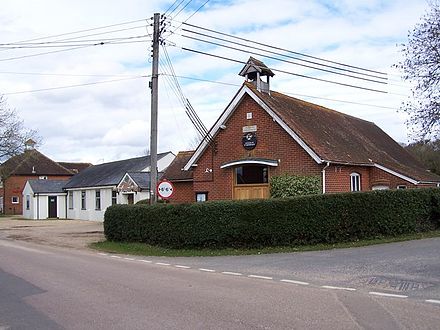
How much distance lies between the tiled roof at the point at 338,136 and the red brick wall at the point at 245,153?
24.8 inches

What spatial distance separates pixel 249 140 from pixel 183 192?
23.8 ft

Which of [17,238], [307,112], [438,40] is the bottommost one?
[17,238]

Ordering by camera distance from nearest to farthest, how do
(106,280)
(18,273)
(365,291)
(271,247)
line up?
1. (365,291)
2. (106,280)
3. (18,273)
4. (271,247)

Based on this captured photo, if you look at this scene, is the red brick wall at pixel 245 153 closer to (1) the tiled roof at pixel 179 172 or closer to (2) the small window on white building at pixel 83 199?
(1) the tiled roof at pixel 179 172

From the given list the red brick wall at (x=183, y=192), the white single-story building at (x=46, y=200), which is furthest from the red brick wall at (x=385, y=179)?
the white single-story building at (x=46, y=200)

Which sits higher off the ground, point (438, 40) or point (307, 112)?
point (438, 40)

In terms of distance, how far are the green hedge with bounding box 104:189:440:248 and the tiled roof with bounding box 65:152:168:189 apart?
24.3 metres

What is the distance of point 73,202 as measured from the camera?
49.6 metres

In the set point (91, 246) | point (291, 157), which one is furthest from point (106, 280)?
point (291, 157)

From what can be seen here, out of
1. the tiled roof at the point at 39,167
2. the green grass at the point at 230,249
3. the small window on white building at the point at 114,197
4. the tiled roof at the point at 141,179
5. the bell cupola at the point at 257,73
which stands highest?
the bell cupola at the point at 257,73

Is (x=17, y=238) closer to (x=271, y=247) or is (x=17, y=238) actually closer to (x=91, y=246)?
(x=91, y=246)

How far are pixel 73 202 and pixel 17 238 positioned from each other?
22.7m

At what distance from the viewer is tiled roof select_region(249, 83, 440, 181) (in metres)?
23.4

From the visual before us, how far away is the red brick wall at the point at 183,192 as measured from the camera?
1174 inches
